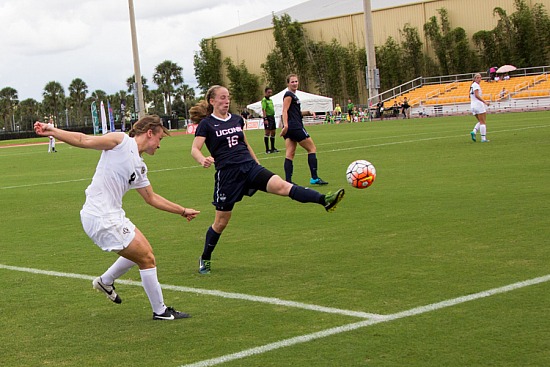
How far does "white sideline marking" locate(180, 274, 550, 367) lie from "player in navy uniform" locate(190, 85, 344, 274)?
2.33 m

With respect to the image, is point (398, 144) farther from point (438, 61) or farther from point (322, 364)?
point (438, 61)

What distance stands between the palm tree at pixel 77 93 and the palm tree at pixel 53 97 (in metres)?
2.15

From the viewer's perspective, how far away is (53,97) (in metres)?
116

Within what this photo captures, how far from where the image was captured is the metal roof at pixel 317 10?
75.9m

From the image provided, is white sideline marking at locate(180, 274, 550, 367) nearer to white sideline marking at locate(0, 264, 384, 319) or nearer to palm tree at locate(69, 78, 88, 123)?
white sideline marking at locate(0, 264, 384, 319)

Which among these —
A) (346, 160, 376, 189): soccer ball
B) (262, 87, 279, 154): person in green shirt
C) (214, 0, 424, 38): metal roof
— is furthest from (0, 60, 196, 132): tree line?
(346, 160, 376, 189): soccer ball

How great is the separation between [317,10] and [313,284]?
79.1 m

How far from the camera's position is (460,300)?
265 inches

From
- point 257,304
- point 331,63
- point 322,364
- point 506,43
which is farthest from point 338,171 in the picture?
point 331,63

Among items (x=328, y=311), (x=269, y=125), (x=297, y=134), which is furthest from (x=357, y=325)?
(x=269, y=125)

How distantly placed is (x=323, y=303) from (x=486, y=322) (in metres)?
1.48

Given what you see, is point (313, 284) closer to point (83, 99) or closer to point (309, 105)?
point (309, 105)

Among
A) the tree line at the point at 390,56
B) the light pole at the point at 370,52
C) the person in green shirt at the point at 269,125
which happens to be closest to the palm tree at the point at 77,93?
the tree line at the point at 390,56

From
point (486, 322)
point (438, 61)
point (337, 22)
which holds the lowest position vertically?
point (486, 322)
